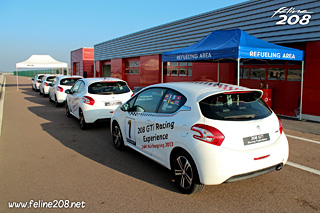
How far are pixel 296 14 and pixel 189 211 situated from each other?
9208 millimetres

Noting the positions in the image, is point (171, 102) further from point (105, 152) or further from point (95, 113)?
A: point (95, 113)

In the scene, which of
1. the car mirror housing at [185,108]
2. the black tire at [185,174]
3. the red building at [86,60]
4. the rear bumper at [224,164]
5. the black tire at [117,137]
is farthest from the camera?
the red building at [86,60]

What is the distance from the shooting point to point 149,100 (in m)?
4.93

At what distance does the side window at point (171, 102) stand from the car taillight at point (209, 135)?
A: 0.63 meters

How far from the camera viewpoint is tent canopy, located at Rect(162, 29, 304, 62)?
25.9ft

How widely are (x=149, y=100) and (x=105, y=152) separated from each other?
1.73 metres

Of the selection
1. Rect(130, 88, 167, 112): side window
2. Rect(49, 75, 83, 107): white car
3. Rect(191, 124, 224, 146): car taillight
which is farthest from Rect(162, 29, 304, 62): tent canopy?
Rect(49, 75, 83, 107): white car

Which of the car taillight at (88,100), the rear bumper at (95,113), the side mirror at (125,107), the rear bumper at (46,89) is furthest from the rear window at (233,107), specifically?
the rear bumper at (46,89)

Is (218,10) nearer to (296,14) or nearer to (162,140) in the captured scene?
(296,14)

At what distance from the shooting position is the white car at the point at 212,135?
3.40m

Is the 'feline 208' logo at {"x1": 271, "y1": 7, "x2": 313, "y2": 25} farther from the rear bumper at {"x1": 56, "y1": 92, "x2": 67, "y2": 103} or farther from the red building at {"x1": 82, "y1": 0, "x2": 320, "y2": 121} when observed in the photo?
the rear bumper at {"x1": 56, "y1": 92, "x2": 67, "y2": 103}

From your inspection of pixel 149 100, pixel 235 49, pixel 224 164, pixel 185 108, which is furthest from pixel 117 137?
pixel 235 49

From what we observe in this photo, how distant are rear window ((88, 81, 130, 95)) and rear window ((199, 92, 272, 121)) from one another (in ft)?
15.5

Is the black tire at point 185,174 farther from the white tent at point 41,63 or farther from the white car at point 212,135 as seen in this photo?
the white tent at point 41,63
